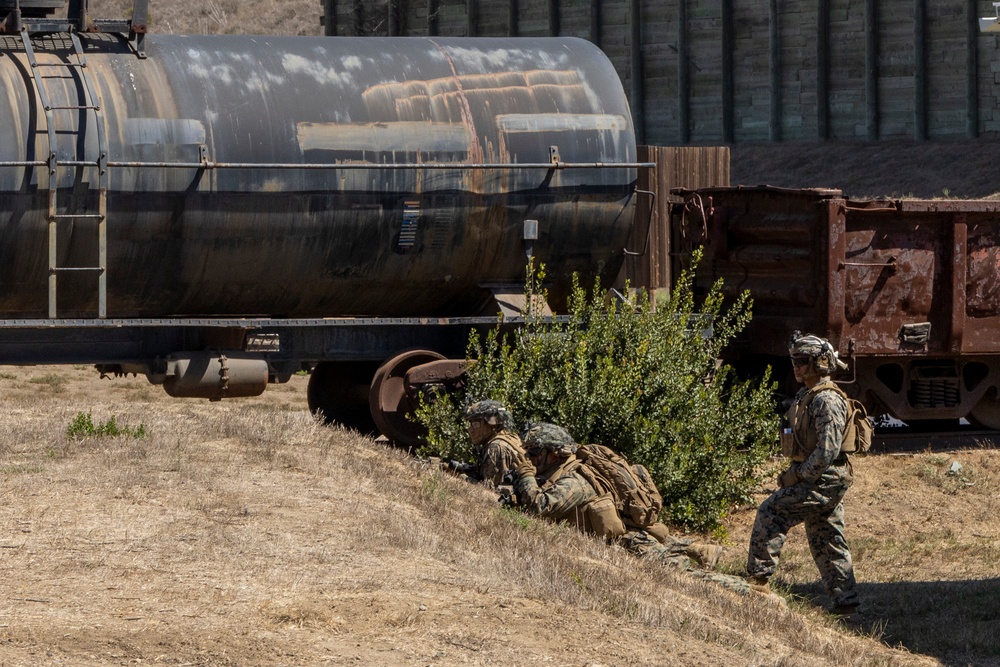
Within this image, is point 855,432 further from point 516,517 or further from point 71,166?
point 71,166

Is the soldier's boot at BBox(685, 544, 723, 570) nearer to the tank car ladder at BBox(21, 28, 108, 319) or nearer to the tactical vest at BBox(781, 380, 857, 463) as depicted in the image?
the tactical vest at BBox(781, 380, 857, 463)

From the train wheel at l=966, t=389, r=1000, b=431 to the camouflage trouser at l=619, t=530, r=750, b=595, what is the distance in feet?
19.0

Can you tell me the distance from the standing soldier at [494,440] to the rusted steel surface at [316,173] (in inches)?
94.0

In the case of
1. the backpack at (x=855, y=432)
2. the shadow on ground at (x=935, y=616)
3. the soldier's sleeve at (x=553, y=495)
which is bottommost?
the shadow on ground at (x=935, y=616)

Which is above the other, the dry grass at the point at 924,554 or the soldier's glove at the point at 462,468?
the soldier's glove at the point at 462,468

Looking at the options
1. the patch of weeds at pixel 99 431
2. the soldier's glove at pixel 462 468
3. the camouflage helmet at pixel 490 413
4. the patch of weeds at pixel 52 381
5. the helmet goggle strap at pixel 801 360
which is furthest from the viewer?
the patch of weeds at pixel 52 381

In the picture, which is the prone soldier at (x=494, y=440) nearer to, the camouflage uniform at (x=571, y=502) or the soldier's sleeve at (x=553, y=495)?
the camouflage uniform at (x=571, y=502)

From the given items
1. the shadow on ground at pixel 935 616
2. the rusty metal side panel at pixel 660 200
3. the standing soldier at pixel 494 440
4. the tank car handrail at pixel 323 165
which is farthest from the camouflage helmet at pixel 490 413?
the rusty metal side panel at pixel 660 200

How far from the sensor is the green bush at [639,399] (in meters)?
11.5

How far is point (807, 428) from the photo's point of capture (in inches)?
372

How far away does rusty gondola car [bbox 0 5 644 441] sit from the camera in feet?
36.2

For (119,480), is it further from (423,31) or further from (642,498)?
(423,31)

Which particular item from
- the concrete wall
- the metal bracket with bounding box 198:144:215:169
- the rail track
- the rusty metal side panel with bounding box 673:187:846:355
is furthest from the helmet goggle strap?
the concrete wall

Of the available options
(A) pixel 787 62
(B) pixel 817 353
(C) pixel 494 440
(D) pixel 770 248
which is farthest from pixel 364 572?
(A) pixel 787 62
